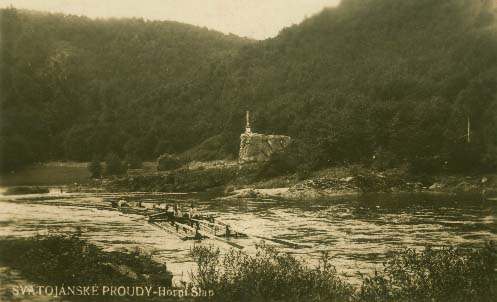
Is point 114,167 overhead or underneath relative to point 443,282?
overhead

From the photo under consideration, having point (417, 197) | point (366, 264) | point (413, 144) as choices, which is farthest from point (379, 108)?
point (366, 264)

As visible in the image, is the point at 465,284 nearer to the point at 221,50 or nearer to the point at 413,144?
the point at 413,144

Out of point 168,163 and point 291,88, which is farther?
point 291,88

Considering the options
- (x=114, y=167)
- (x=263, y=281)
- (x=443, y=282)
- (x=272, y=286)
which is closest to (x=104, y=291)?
(x=263, y=281)

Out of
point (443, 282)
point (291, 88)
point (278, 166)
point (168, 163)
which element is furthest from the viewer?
point (291, 88)

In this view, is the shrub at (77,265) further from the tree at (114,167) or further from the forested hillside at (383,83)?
the tree at (114,167)

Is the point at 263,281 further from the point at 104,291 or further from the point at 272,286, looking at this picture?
the point at 104,291

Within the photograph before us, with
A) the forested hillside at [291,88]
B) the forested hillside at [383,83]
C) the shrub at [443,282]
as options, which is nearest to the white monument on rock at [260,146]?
the forested hillside at [383,83]
